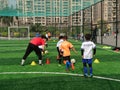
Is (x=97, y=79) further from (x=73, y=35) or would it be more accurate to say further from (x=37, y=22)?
(x=37, y=22)

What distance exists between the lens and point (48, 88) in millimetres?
9234

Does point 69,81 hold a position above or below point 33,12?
below

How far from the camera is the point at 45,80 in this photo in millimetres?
10555

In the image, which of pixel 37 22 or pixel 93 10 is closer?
pixel 93 10

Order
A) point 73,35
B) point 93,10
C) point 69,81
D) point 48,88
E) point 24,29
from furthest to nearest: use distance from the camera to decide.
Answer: point 24,29 → point 73,35 → point 93,10 → point 69,81 → point 48,88

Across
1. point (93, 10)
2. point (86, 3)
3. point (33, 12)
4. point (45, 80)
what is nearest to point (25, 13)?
point (33, 12)

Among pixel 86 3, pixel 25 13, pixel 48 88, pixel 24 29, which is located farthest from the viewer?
pixel 24 29

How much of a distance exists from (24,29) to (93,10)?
22062 mm

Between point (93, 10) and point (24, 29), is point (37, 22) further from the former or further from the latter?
point (93, 10)

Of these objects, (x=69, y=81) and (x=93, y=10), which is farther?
(x=93, y=10)

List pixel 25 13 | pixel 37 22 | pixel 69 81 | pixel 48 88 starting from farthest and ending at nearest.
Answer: pixel 37 22, pixel 25 13, pixel 69 81, pixel 48 88

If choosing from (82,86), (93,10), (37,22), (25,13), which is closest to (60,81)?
(82,86)

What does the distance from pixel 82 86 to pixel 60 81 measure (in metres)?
1.07

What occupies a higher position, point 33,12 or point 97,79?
point 33,12
